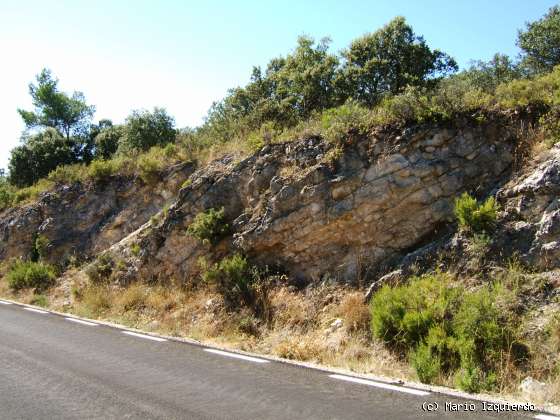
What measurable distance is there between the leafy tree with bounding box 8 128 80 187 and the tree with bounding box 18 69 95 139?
587 cm

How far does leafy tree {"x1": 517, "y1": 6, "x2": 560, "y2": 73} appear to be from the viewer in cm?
1914

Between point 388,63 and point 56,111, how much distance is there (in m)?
25.0

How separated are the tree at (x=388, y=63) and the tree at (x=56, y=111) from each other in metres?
21.8

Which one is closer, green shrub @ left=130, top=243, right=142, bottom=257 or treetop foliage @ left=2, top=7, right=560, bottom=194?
treetop foliage @ left=2, top=7, right=560, bottom=194

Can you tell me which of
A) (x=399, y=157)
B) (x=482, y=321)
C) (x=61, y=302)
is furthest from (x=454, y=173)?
(x=61, y=302)

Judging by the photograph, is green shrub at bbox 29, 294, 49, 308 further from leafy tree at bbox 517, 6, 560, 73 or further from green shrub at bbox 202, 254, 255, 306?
leafy tree at bbox 517, 6, 560, 73

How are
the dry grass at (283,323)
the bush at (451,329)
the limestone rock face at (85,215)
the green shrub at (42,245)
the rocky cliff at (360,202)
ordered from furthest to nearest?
the green shrub at (42,245) < the limestone rock face at (85,215) < the rocky cliff at (360,202) < the dry grass at (283,323) < the bush at (451,329)

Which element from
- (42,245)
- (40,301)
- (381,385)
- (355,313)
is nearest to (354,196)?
(355,313)

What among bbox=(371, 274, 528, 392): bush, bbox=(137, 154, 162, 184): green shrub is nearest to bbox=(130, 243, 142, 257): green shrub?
bbox=(137, 154, 162, 184): green shrub

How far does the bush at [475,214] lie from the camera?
26.9 feet

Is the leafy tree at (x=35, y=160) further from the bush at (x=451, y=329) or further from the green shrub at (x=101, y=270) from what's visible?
the bush at (x=451, y=329)

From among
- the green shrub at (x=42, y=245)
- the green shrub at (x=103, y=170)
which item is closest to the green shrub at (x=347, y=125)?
the green shrub at (x=103, y=170)

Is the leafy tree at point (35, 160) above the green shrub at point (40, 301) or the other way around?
above

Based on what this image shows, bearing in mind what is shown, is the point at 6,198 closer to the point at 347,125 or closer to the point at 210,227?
the point at 210,227
